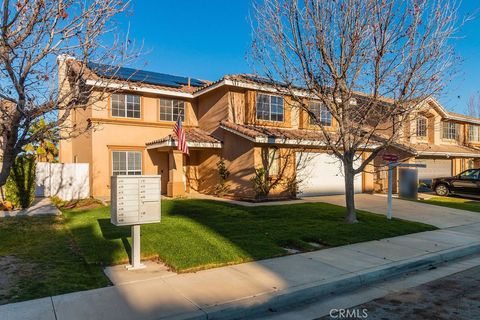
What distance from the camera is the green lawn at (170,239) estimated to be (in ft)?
19.8

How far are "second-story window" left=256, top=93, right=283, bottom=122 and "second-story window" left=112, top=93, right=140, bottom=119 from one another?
602 centimetres

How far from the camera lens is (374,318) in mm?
4781

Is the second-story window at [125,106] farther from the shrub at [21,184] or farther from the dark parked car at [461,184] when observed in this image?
the dark parked car at [461,184]

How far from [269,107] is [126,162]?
7.57 meters

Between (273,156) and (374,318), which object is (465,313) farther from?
(273,156)

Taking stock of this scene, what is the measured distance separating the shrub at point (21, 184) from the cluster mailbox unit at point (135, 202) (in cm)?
880

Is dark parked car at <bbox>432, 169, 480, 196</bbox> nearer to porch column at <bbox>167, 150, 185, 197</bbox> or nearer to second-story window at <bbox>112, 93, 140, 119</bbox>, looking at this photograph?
porch column at <bbox>167, 150, 185, 197</bbox>

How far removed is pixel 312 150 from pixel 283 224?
27.7 ft

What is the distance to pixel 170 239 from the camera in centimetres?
816

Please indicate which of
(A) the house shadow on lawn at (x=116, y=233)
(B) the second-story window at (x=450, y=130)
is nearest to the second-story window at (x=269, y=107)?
(A) the house shadow on lawn at (x=116, y=233)

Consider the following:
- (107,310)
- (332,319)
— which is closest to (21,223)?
(107,310)

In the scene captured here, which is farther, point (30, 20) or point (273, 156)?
point (273, 156)

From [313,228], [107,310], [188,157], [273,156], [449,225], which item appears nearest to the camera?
[107,310]

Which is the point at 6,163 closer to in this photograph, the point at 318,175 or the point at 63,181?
the point at 63,181
